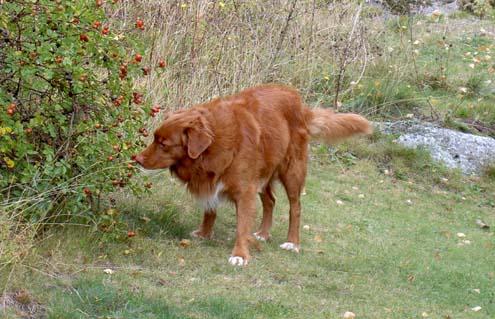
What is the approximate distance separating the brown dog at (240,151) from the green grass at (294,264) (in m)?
Result: 0.32

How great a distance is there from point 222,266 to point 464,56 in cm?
953

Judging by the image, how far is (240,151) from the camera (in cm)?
671

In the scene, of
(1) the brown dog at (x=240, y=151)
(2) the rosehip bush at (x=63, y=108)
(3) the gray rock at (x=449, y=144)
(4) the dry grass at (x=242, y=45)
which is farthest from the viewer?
(3) the gray rock at (x=449, y=144)

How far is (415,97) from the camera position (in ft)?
40.1

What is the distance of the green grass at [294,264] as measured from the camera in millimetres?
5363

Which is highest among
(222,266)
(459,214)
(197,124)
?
(197,124)

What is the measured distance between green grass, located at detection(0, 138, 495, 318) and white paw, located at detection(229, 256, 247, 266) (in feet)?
0.15

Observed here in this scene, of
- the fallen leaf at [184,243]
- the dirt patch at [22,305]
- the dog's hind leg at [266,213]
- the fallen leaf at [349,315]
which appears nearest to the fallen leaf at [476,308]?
the fallen leaf at [349,315]

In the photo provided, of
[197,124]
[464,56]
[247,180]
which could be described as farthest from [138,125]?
[464,56]

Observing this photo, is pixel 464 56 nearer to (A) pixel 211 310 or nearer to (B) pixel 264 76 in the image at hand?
(B) pixel 264 76

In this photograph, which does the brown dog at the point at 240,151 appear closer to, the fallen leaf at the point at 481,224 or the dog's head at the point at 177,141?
the dog's head at the point at 177,141

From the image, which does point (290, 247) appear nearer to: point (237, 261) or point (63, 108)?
point (237, 261)

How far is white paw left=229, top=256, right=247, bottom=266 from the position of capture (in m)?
6.43

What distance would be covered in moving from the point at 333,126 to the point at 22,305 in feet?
11.7
